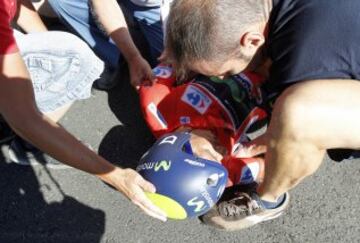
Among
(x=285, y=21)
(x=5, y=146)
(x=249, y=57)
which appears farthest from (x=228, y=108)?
(x=5, y=146)

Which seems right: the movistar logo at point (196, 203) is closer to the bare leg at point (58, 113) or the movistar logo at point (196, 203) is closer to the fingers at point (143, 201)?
the fingers at point (143, 201)

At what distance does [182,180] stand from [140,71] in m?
0.82

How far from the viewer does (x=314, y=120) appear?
1962 millimetres

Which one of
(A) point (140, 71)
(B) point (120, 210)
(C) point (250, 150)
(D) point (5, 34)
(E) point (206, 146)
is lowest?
(B) point (120, 210)

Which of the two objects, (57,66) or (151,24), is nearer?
(57,66)

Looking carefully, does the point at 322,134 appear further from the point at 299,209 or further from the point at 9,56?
the point at 9,56

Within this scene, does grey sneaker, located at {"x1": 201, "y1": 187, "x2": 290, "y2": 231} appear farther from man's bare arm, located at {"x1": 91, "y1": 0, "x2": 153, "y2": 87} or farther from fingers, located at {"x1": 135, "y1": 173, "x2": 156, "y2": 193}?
man's bare arm, located at {"x1": 91, "y1": 0, "x2": 153, "y2": 87}

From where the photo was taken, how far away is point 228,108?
271cm

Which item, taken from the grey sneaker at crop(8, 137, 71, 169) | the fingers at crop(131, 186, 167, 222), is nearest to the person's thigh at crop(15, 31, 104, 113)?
the grey sneaker at crop(8, 137, 71, 169)

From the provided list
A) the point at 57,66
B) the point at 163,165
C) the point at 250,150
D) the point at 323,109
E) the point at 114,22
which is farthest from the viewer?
the point at 114,22

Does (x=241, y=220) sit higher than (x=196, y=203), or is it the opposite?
(x=196, y=203)

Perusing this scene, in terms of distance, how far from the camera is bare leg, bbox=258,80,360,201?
6.43 ft

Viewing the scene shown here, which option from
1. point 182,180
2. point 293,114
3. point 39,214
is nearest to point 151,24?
point 182,180

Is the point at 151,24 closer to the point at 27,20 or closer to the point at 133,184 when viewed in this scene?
the point at 27,20
